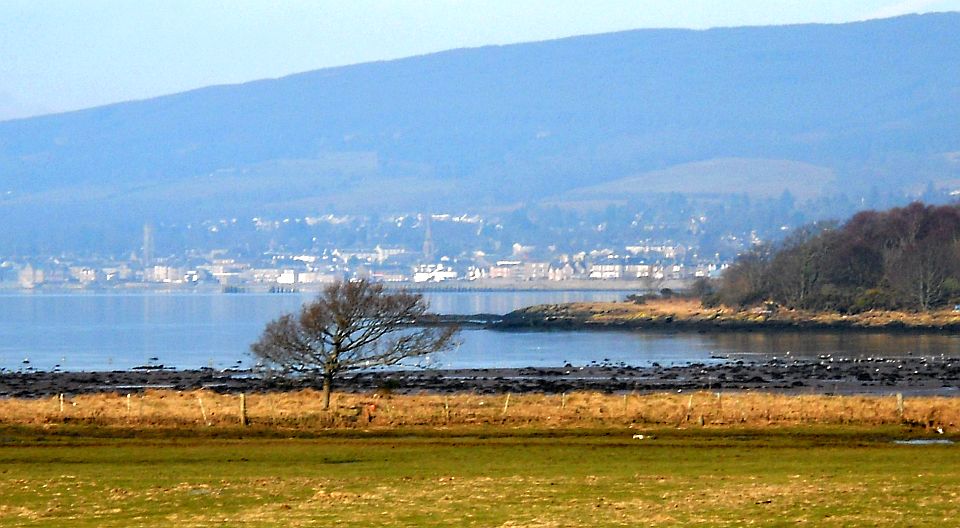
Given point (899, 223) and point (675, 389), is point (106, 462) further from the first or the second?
point (899, 223)

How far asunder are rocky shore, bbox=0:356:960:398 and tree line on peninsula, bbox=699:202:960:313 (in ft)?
131

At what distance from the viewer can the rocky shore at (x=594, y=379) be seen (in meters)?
51.3

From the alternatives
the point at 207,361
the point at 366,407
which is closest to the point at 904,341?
the point at 207,361

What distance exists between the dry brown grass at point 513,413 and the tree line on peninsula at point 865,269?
73558 millimetres

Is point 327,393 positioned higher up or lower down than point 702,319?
lower down

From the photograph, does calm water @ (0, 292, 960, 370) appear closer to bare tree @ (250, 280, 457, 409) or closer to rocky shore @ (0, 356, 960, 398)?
rocky shore @ (0, 356, 960, 398)

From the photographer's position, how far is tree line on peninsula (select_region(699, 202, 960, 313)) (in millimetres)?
106375

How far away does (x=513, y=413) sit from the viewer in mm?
32531

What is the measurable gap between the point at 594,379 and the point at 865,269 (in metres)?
61.0

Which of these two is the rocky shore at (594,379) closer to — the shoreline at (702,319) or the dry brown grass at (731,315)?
the shoreline at (702,319)

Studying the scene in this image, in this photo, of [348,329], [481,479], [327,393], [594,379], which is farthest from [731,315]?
[481,479]

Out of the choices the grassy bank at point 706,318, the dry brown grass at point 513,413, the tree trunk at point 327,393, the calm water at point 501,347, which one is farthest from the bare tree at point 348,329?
the grassy bank at point 706,318

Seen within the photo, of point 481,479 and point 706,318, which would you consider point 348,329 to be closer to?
point 481,479

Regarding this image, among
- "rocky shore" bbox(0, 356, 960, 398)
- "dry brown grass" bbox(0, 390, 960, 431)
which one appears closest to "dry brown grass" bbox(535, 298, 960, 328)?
"rocky shore" bbox(0, 356, 960, 398)
